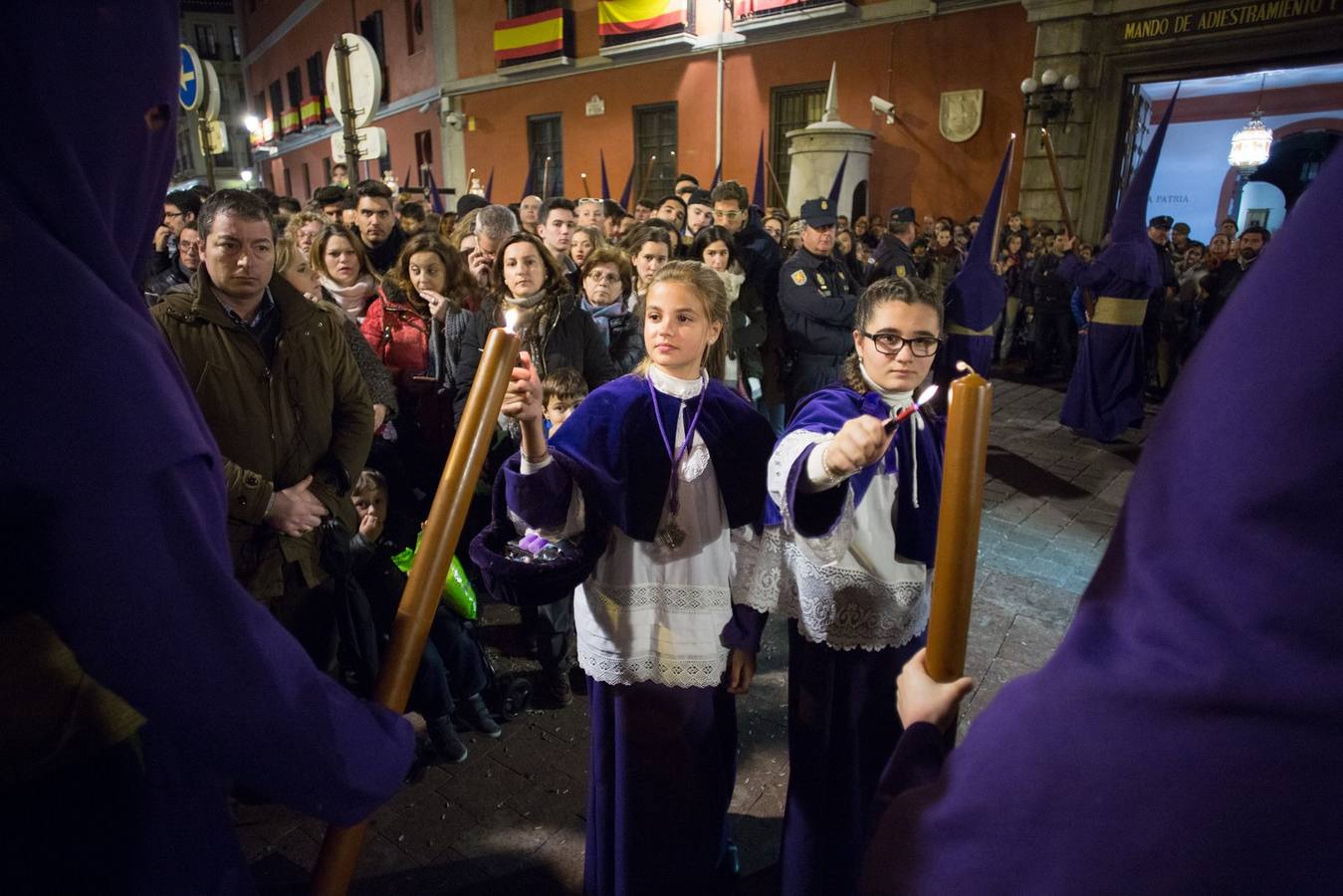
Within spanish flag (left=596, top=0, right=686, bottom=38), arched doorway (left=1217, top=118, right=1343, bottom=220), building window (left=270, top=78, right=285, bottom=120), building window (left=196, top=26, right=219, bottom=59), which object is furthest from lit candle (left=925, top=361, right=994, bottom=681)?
building window (left=196, top=26, right=219, bottom=59)

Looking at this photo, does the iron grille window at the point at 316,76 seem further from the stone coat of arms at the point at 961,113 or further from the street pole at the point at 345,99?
the street pole at the point at 345,99

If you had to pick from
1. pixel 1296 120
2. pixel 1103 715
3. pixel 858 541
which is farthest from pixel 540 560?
pixel 1296 120

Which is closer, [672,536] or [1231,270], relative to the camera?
[672,536]

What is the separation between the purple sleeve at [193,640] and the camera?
688 millimetres

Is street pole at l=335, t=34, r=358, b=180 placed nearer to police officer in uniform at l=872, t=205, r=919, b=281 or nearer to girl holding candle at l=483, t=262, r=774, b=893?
police officer in uniform at l=872, t=205, r=919, b=281

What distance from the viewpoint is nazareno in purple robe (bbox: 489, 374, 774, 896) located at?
1916 mm

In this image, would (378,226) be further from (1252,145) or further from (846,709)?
(1252,145)

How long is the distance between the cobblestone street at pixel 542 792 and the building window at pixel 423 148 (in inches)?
825

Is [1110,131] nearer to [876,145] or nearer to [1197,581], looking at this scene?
[876,145]

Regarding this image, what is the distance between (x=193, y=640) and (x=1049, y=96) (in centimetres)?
1293

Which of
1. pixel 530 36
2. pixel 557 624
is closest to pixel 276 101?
pixel 530 36

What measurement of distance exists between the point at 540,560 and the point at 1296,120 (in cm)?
1962

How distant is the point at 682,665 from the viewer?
1950mm

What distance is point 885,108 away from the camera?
13070mm
